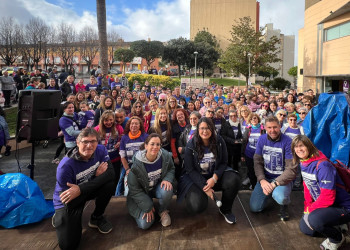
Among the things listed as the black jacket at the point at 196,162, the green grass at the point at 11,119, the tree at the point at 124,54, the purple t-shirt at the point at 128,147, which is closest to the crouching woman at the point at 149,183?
the black jacket at the point at 196,162

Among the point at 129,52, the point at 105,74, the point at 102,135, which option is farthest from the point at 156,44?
the point at 102,135

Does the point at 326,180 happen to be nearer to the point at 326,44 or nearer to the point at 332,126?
the point at 332,126

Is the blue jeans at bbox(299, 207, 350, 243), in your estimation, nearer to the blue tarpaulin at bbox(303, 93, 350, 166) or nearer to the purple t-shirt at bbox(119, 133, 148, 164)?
the blue tarpaulin at bbox(303, 93, 350, 166)

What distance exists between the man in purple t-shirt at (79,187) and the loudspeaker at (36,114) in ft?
5.53

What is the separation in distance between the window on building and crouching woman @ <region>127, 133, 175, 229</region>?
69.9 ft

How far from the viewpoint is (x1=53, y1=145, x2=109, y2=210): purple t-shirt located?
288cm

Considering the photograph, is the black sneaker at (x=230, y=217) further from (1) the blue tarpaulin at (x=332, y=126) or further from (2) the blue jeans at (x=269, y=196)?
(1) the blue tarpaulin at (x=332, y=126)

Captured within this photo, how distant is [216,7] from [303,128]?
227ft

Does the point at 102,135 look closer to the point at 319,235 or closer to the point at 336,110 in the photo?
the point at 319,235

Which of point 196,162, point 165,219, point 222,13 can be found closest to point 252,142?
point 196,162

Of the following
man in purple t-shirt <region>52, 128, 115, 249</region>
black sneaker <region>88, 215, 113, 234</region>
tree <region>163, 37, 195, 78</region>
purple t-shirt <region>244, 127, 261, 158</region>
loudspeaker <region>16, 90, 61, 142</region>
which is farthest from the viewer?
tree <region>163, 37, 195, 78</region>

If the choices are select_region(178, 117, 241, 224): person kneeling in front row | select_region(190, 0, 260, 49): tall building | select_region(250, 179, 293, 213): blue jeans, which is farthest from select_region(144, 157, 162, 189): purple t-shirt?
select_region(190, 0, 260, 49): tall building

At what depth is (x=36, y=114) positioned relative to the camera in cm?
431

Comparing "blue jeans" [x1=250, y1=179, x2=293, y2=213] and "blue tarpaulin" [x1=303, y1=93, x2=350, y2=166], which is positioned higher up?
"blue tarpaulin" [x1=303, y1=93, x2=350, y2=166]
